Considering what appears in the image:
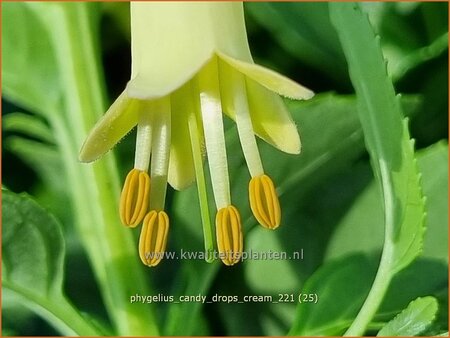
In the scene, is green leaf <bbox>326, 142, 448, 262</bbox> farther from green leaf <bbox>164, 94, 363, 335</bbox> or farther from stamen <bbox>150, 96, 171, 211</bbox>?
stamen <bbox>150, 96, 171, 211</bbox>

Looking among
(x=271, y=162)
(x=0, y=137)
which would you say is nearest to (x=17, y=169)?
(x=0, y=137)

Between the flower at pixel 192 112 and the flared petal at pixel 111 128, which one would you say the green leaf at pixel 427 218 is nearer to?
the flower at pixel 192 112

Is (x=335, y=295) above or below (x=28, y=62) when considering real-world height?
below

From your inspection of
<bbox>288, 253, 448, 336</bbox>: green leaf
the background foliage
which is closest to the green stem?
the background foliage

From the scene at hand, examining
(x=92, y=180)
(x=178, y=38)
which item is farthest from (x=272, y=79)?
(x=92, y=180)

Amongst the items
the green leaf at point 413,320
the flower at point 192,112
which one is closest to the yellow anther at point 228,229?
the flower at point 192,112

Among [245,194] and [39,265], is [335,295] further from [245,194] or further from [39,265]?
[39,265]
